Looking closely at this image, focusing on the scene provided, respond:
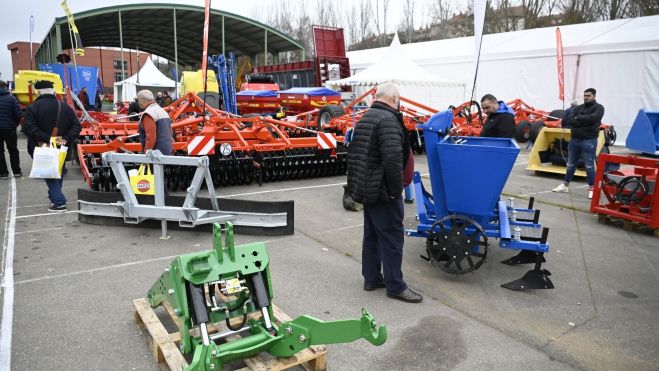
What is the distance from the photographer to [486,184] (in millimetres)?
4004

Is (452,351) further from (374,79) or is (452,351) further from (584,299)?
(374,79)

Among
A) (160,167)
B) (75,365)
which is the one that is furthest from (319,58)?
(75,365)

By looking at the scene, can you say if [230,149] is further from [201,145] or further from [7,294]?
[7,294]

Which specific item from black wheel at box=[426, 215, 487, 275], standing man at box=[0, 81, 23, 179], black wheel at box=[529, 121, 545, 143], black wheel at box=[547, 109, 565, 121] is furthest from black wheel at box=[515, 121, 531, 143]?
standing man at box=[0, 81, 23, 179]

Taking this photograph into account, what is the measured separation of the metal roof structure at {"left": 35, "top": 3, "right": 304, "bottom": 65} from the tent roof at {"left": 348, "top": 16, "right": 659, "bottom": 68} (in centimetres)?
1028

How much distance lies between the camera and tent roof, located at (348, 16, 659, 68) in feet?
48.4

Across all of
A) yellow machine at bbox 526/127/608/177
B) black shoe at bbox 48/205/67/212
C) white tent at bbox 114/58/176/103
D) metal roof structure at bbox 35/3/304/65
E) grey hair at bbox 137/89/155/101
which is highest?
metal roof structure at bbox 35/3/304/65

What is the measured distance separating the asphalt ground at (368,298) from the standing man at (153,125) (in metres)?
1.02

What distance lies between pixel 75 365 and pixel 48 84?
490cm

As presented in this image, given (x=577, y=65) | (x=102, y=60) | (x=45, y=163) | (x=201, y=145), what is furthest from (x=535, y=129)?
(x=102, y=60)

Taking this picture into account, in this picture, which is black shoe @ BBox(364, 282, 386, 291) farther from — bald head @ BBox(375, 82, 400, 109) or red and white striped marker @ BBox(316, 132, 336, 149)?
red and white striped marker @ BBox(316, 132, 336, 149)

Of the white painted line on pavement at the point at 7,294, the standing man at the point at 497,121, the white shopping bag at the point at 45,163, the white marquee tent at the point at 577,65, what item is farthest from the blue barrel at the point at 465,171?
the white marquee tent at the point at 577,65

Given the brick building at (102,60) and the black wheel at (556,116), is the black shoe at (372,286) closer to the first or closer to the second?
the black wheel at (556,116)

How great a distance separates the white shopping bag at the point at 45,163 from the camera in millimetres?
5676
